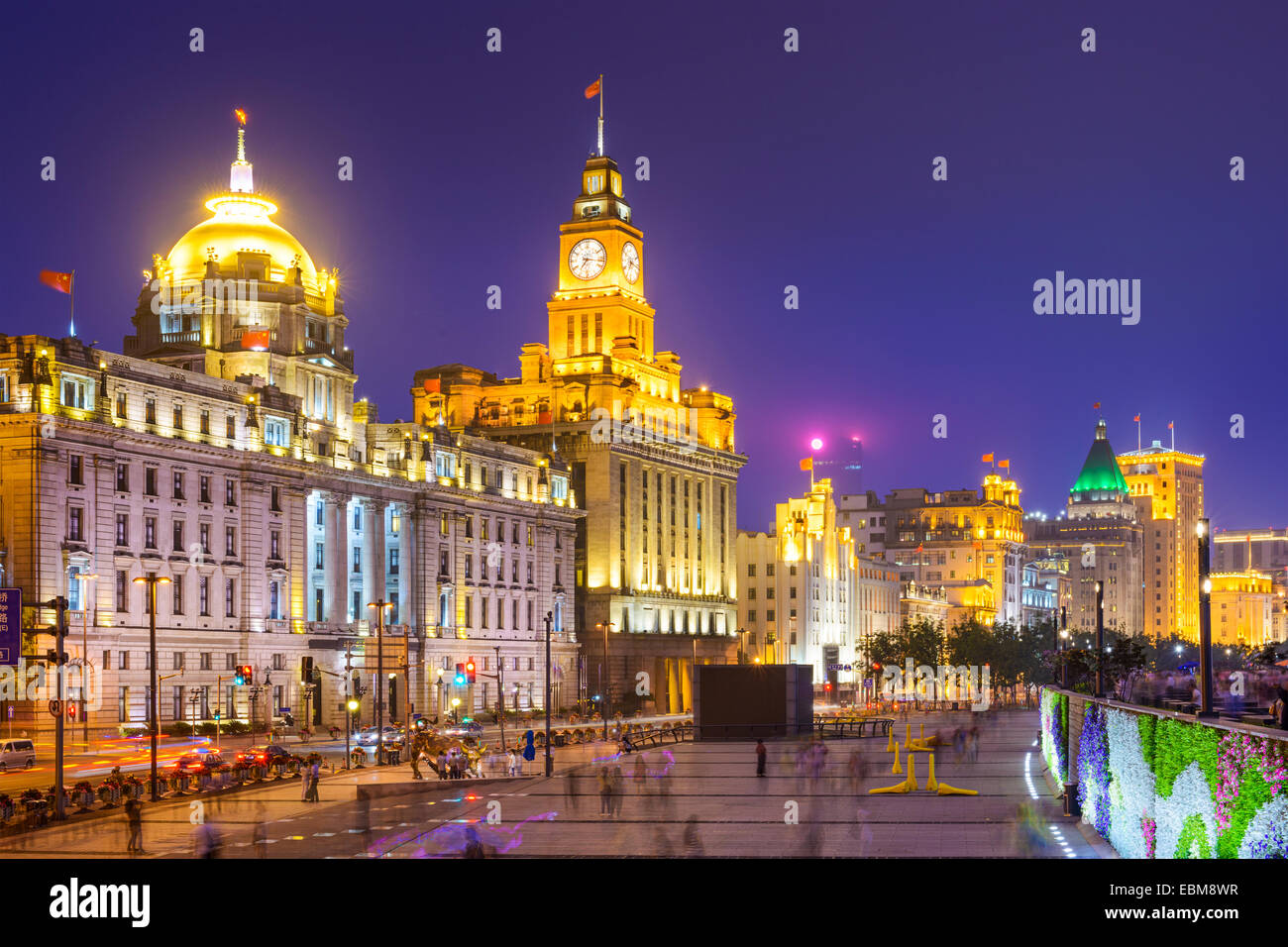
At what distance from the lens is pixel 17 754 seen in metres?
71.9

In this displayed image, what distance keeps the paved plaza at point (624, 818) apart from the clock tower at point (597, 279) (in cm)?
9211

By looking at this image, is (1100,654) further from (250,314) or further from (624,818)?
(250,314)

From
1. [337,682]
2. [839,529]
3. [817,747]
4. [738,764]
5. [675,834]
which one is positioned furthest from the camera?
[839,529]

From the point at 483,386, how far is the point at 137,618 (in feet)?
243

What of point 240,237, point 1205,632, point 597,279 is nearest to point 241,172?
point 240,237

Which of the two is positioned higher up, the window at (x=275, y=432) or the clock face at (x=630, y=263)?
the clock face at (x=630, y=263)

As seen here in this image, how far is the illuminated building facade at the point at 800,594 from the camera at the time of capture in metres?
183

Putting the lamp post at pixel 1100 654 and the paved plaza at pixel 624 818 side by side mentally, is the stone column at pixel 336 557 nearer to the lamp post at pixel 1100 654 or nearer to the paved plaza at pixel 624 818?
the paved plaza at pixel 624 818

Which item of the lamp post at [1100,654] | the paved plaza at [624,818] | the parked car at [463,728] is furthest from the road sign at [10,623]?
the parked car at [463,728]

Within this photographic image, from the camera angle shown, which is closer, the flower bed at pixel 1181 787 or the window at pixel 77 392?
the flower bed at pixel 1181 787

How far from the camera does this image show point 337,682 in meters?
108

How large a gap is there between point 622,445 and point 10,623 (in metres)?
99.5
